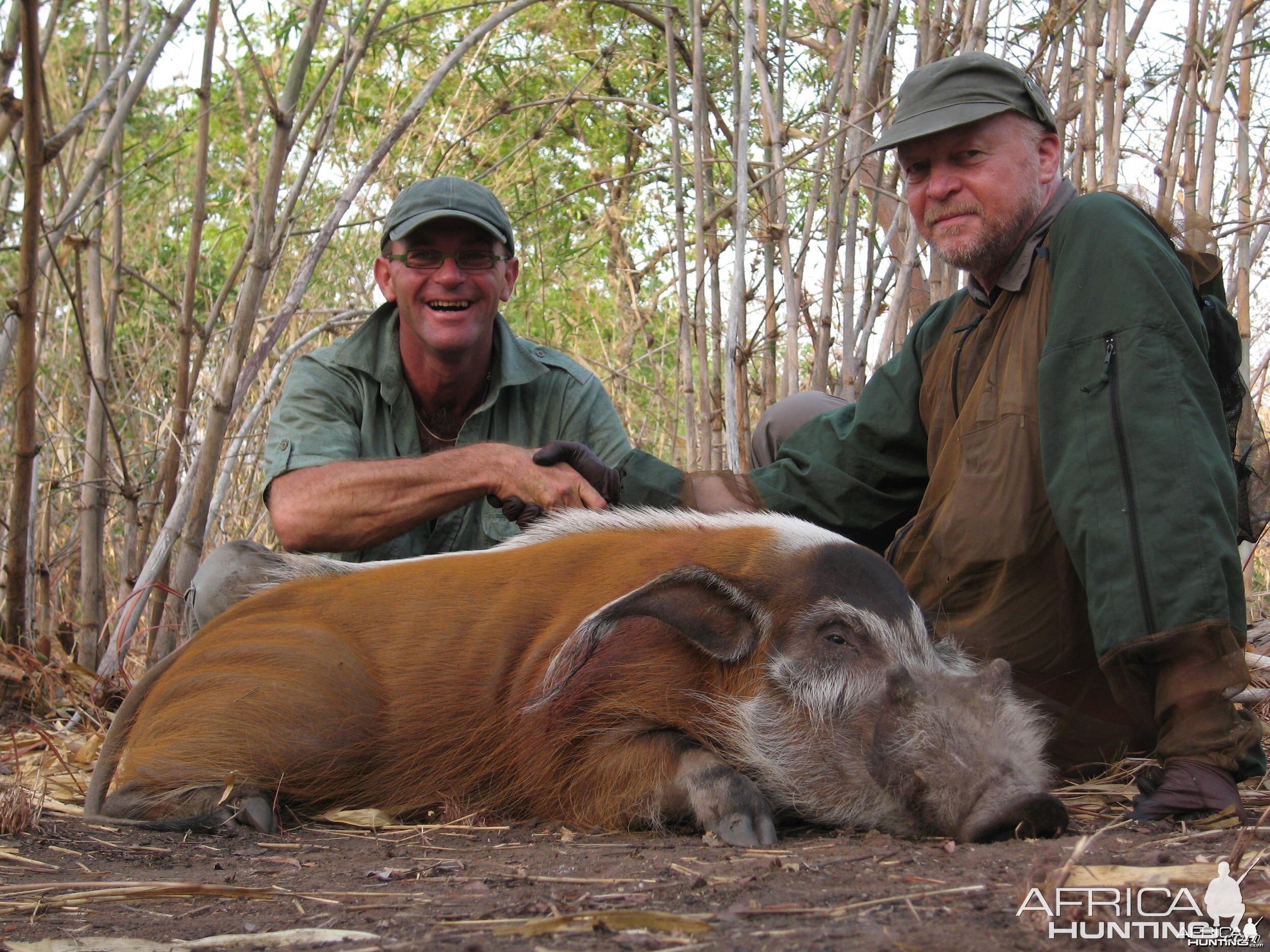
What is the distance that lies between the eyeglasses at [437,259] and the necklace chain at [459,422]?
427 mm

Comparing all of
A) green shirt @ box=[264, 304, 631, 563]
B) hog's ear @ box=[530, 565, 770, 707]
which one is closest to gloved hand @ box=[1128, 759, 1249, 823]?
hog's ear @ box=[530, 565, 770, 707]

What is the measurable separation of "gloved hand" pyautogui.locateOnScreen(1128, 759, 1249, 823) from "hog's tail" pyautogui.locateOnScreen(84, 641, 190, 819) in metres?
2.50

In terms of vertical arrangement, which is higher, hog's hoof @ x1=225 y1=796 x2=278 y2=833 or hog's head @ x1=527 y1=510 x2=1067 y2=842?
hog's head @ x1=527 y1=510 x2=1067 y2=842

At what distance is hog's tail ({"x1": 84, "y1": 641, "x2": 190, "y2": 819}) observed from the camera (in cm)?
305

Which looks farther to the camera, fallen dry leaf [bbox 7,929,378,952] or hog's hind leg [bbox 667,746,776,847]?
hog's hind leg [bbox 667,746,776,847]

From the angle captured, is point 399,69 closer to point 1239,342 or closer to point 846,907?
point 1239,342

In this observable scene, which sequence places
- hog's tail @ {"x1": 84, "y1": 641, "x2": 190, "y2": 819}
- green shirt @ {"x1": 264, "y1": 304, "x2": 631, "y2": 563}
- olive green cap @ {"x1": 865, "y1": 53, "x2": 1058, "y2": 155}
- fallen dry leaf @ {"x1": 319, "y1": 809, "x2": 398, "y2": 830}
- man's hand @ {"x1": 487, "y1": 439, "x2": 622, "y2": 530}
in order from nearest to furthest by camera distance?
fallen dry leaf @ {"x1": 319, "y1": 809, "x2": 398, "y2": 830} < hog's tail @ {"x1": 84, "y1": 641, "x2": 190, "y2": 819} < olive green cap @ {"x1": 865, "y1": 53, "x2": 1058, "y2": 155} < man's hand @ {"x1": 487, "y1": 439, "x2": 622, "y2": 530} < green shirt @ {"x1": 264, "y1": 304, "x2": 631, "y2": 563}

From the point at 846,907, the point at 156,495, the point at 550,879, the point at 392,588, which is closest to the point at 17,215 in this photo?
the point at 156,495

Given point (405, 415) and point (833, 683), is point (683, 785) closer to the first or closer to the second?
point (833, 683)

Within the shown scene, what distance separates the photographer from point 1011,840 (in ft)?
7.66

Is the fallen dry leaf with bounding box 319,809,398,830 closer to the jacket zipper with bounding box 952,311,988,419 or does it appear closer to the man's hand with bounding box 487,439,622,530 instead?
the man's hand with bounding box 487,439,622,530

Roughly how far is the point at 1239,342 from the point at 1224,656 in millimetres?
1005

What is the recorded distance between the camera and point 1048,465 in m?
2.83

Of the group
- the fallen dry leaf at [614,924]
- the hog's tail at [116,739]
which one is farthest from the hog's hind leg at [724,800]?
the hog's tail at [116,739]
